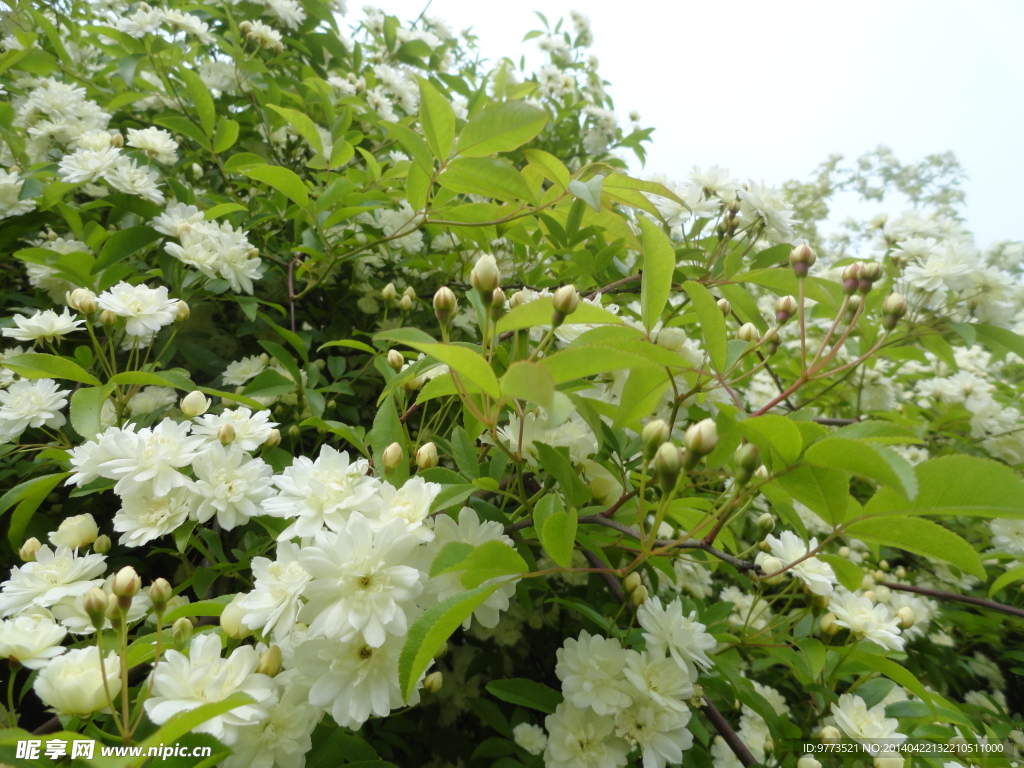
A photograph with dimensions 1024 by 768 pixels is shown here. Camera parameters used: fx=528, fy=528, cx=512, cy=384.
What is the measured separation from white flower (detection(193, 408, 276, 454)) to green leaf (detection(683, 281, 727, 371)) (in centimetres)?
58

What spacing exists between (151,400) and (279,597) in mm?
724

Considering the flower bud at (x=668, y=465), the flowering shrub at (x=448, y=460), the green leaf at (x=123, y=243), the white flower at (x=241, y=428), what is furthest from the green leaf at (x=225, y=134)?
the flower bud at (x=668, y=465)

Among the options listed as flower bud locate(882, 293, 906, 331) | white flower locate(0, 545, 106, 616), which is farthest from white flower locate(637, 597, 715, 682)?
white flower locate(0, 545, 106, 616)

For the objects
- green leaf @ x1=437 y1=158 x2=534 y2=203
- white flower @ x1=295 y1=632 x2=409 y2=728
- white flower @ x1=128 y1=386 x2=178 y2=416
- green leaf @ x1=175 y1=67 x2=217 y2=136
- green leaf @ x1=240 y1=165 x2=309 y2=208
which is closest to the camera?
white flower @ x1=295 y1=632 x2=409 y2=728

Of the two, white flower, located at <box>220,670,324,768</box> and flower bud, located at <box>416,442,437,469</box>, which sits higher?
flower bud, located at <box>416,442,437,469</box>

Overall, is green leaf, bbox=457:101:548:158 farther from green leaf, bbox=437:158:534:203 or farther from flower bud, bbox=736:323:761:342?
flower bud, bbox=736:323:761:342

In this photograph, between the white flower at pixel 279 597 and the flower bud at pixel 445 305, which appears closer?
the white flower at pixel 279 597

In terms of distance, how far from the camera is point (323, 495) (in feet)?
1.81

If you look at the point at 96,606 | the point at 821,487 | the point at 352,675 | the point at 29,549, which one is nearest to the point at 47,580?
the point at 29,549

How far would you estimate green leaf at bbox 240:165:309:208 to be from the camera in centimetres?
90

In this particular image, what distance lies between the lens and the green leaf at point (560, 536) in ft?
1.61

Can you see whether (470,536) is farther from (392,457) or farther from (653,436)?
(653,436)

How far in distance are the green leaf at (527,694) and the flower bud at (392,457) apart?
1.12 feet

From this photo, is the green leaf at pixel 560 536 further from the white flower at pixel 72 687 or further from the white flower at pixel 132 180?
the white flower at pixel 132 180
